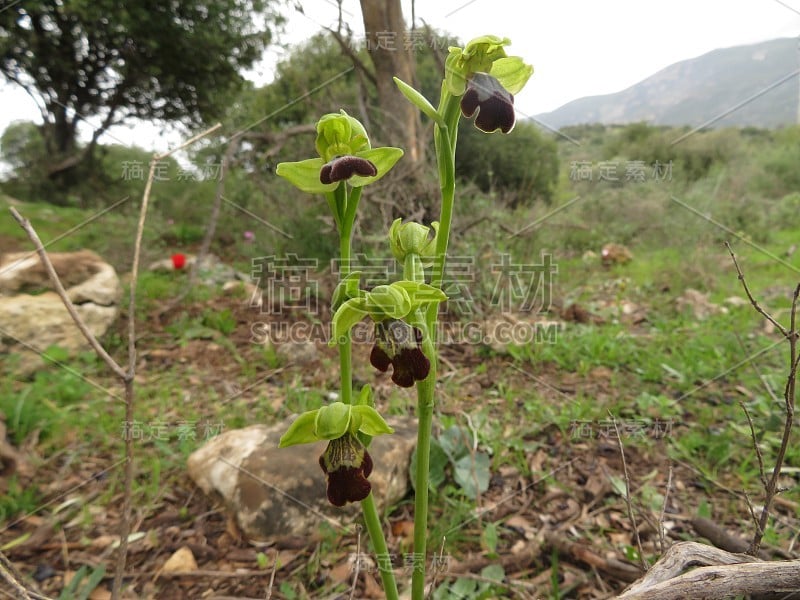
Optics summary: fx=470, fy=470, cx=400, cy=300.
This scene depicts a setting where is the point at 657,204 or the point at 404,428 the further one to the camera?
the point at 657,204

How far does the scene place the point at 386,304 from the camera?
1.00 meters

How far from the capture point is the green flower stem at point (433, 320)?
106 cm

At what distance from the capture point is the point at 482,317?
151 inches

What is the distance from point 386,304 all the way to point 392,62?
505cm

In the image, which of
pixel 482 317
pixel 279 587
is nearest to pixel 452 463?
pixel 279 587

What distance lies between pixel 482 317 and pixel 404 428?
5.84ft

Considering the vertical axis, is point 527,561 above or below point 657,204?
below

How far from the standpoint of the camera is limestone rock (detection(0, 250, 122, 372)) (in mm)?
3244

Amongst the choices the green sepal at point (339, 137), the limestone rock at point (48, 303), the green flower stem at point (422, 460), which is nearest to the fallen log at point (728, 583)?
the green flower stem at point (422, 460)

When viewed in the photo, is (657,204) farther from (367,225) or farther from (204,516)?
(204,516)

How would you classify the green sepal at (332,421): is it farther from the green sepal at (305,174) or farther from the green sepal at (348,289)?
the green sepal at (305,174)

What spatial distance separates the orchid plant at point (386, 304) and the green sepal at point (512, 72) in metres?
0.01

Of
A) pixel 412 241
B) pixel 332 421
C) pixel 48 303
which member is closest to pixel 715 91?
pixel 412 241

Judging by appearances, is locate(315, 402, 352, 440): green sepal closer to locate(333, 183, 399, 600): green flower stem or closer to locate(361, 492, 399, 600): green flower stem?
locate(333, 183, 399, 600): green flower stem
